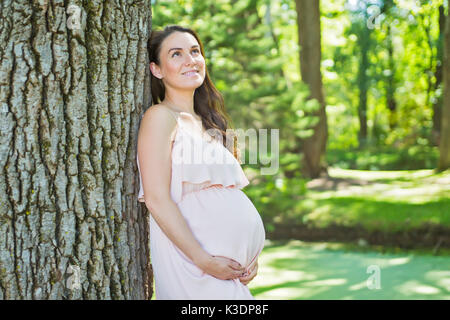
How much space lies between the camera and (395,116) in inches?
775

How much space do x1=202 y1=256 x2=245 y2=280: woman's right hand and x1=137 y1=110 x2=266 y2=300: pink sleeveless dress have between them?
0.08 feet

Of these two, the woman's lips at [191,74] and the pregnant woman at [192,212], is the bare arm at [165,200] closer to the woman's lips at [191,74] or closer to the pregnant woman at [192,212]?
the pregnant woman at [192,212]

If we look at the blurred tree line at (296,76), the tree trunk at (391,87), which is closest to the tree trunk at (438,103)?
the blurred tree line at (296,76)

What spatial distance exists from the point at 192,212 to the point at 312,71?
8490 mm

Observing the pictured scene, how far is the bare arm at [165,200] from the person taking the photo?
2.04 metres

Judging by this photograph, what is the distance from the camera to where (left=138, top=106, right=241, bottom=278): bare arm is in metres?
2.04

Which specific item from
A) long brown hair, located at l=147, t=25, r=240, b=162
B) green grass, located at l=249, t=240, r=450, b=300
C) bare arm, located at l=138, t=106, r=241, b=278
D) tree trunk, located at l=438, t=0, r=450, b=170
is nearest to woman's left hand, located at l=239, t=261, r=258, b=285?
bare arm, located at l=138, t=106, r=241, b=278

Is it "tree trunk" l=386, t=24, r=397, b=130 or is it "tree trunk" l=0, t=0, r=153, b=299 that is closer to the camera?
"tree trunk" l=0, t=0, r=153, b=299

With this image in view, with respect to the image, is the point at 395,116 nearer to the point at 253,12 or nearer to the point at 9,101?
the point at 253,12

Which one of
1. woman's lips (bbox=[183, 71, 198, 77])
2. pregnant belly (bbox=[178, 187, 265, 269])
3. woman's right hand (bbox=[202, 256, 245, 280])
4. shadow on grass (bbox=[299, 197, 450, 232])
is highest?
woman's lips (bbox=[183, 71, 198, 77])

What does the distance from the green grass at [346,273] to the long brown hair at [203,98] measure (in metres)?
2.78

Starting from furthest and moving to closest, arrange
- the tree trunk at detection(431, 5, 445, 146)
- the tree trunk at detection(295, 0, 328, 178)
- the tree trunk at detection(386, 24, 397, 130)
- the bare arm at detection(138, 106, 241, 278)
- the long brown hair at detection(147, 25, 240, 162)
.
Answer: the tree trunk at detection(386, 24, 397, 130) < the tree trunk at detection(431, 5, 445, 146) < the tree trunk at detection(295, 0, 328, 178) < the long brown hair at detection(147, 25, 240, 162) < the bare arm at detection(138, 106, 241, 278)

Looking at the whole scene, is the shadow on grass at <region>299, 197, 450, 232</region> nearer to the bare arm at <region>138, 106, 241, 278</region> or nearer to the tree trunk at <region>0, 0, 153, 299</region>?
the bare arm at <region>138, 106, 241, 278</region>

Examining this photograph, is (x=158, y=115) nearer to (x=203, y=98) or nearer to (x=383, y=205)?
(x=203, y=98)
